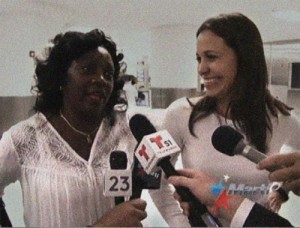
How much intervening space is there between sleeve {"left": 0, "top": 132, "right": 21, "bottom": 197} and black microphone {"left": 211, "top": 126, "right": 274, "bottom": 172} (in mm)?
389

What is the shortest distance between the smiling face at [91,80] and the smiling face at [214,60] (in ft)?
0.58

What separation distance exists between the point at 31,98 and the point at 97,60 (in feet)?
0.65

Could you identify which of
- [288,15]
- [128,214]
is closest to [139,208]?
[128,214]

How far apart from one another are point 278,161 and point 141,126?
0.22m

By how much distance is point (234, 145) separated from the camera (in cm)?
45

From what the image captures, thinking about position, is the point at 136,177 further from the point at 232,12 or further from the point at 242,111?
the point at 232,12

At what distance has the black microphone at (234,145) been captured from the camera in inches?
16.7

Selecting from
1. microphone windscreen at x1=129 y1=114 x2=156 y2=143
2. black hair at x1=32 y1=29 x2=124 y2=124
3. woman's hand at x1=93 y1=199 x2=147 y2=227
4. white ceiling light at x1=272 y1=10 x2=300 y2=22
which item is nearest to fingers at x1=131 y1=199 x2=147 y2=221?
woman's hand at x1=93 y1=199 x2=147 y2=227

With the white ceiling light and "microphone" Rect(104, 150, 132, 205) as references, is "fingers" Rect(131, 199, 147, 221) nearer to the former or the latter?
"microphone" Rect(104, 150, 132, 205)

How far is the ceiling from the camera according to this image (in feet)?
2.21

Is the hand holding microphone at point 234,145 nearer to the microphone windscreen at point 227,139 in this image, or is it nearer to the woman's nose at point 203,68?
the microphone windscreen at point 227,139

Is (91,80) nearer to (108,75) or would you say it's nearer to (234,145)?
(108,75)

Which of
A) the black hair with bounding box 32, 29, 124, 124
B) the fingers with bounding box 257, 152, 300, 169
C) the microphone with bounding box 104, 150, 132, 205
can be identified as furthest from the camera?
the black hair with bounding box 32, 29, 124, 124

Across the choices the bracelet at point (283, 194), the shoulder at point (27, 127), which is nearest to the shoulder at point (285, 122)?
the bracelet at point (283, 194)
